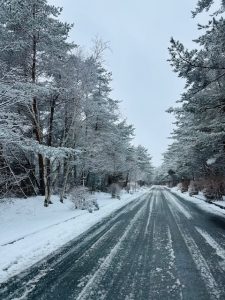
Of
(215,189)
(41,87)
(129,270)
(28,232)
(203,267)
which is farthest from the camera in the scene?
(215,189)

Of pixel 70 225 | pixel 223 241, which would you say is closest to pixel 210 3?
pixel 223 241

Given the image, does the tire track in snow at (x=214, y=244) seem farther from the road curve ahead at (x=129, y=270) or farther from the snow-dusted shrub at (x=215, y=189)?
the snow-dusted shrub at (x=215, y=189)

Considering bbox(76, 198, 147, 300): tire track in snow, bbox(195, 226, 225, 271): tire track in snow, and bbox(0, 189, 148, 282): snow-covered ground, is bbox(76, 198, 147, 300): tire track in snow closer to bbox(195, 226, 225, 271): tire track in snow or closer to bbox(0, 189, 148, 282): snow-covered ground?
bbox(0, 189, 148, 282): snow-covered ground

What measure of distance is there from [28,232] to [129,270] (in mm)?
5879

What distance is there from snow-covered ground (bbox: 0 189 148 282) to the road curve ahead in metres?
0.47

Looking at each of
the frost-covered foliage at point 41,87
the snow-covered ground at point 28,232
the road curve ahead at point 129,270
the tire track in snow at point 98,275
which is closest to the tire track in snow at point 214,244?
the road curve ahead at point 129,270

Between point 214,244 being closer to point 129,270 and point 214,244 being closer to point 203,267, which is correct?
point 203,267

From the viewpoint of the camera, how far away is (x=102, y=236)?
11.1 m

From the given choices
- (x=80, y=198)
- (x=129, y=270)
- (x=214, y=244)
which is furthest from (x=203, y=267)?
(x=80, y=198)

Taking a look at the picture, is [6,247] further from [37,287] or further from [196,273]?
[196,273]

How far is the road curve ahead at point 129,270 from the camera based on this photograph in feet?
17.3

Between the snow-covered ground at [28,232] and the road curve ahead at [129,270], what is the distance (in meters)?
0.47

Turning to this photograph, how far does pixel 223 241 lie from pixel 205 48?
11780mm

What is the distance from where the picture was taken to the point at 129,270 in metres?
6.66
